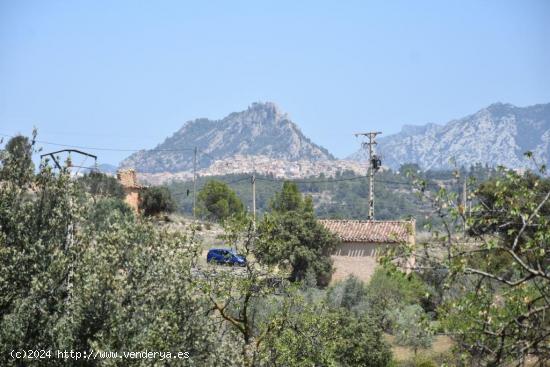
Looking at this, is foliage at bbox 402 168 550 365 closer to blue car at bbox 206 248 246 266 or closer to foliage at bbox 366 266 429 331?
blue car at bbox 206 248 246 266

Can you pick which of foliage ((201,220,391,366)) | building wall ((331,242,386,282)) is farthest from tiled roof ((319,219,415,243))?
foliage ((201,220,391,366))

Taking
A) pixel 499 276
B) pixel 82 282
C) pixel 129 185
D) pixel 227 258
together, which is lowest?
pixel 227 258

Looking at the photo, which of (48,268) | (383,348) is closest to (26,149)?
(48,268)

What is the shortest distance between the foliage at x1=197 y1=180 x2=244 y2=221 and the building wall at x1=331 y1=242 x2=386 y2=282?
34.9 meters

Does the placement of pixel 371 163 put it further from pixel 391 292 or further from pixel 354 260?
pixel 391 292

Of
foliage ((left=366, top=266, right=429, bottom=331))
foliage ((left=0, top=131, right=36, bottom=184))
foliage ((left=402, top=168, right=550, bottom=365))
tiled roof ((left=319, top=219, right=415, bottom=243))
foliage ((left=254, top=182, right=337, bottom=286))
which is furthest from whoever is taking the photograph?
tiled roof ((left=319, top=219, right=415, bottom=243))

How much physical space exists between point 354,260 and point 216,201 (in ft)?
127

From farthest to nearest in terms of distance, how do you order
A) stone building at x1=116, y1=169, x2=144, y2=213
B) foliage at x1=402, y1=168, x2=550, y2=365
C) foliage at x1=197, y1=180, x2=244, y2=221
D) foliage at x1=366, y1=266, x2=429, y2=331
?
foliage at x1=197, y1=180, x2=244, y2=221 < stone building at x1=116, y1=169, x2=144, y2=213 < foliage at x1=366, y1=266, x2=429, y2=331 < foliage at x1=402, y1=168, x2=550, y2=365

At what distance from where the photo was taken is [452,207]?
31.2 feet

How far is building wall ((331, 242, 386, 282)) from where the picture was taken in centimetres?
4581

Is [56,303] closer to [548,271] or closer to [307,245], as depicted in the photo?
[548,271]

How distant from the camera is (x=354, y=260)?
152ft

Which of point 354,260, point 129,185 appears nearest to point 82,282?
point 354,260

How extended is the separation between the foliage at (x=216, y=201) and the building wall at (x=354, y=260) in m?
34.9
